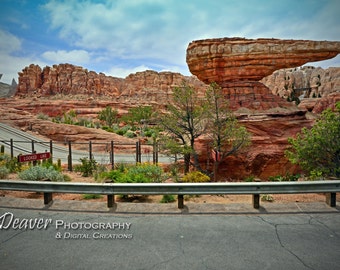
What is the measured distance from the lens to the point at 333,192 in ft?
14.8

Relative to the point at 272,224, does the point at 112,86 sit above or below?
above

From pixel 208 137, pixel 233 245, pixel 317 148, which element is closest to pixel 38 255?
pixel 233 245

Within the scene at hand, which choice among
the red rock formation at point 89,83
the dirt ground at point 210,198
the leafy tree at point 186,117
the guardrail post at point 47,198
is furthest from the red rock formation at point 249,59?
the red rock formation at point 89,83

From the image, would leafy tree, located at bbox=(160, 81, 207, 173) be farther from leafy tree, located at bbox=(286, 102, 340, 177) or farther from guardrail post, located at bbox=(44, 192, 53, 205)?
guardrail post, located at bbox=(44, 192, 53, 205)

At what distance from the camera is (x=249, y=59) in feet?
53.7

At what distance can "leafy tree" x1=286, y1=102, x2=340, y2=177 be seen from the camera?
6770 mm

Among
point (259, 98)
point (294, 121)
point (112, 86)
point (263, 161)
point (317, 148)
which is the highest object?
point (112, 86)

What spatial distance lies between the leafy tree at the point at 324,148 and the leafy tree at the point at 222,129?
11.5 feet

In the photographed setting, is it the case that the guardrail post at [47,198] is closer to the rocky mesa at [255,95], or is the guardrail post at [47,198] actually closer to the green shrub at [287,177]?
the rocky mesa at [255,95]

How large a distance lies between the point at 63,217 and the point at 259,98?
15.3m

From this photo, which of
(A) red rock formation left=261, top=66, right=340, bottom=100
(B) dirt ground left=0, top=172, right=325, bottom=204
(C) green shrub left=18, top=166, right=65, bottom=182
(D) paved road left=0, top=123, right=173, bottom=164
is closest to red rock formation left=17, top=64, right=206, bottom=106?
(A) red rock formation left=261, top=66, right=340, bottom=100

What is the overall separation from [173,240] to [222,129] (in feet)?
28.8

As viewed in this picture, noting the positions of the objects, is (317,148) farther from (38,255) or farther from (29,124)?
(29,124)

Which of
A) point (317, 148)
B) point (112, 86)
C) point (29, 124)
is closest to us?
point (317, 148)
